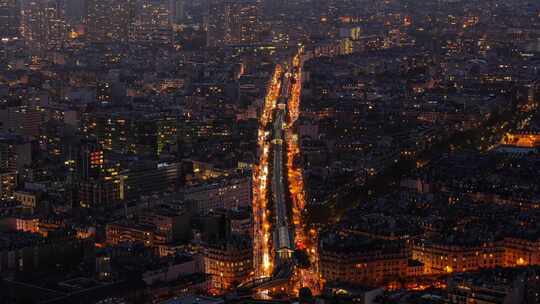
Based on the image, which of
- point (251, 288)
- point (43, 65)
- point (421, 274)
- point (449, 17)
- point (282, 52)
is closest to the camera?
point (251, 288)

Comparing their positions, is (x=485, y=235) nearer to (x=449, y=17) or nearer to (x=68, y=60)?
(x=68, y=60)

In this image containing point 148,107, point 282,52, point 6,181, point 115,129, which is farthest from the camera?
point 282,52

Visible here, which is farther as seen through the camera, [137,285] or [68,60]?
[68,60]

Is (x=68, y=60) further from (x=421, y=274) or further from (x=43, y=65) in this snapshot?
(x=421, y=274)

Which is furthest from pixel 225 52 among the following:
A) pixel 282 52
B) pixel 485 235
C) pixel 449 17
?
pixel 485 235

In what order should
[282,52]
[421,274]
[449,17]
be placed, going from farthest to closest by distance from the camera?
[449,17], [282,52], [421,274]

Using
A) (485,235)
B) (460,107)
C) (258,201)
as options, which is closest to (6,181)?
(258,201)
